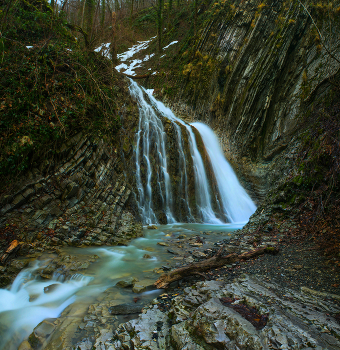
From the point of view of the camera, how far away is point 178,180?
35.9 ft

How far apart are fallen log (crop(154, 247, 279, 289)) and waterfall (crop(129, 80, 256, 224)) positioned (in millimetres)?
5032

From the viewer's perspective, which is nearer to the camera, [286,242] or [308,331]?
[308,331]

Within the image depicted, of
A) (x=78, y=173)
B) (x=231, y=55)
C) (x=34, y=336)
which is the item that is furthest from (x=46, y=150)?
(x=231, y=55)

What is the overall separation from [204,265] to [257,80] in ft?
44.7

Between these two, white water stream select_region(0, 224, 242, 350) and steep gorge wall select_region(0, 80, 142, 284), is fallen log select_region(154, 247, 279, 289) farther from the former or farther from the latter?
steep gorge wall select_region(0, 80, 142, 284)

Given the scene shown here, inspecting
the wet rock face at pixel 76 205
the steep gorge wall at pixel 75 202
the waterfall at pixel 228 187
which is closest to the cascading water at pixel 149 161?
the steep gorge wall at pixel 75 202

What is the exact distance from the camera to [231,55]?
1535 cm

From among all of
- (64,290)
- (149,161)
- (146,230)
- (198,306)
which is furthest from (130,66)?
(198,306)

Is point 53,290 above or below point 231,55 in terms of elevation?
below

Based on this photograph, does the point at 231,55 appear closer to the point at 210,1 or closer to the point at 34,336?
the point at 210,1

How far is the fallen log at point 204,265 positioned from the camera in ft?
12.2

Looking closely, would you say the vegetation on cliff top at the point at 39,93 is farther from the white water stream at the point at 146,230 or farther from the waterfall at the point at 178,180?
the white water stream at the point at 146,230

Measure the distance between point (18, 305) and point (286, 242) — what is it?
5.29 m

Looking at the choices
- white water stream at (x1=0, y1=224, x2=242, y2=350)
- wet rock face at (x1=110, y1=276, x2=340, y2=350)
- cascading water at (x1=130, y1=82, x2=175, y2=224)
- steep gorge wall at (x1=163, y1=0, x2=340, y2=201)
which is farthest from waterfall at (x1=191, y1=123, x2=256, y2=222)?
wet rock face at (x1=110, y1=276, x2=340, y2=350)
